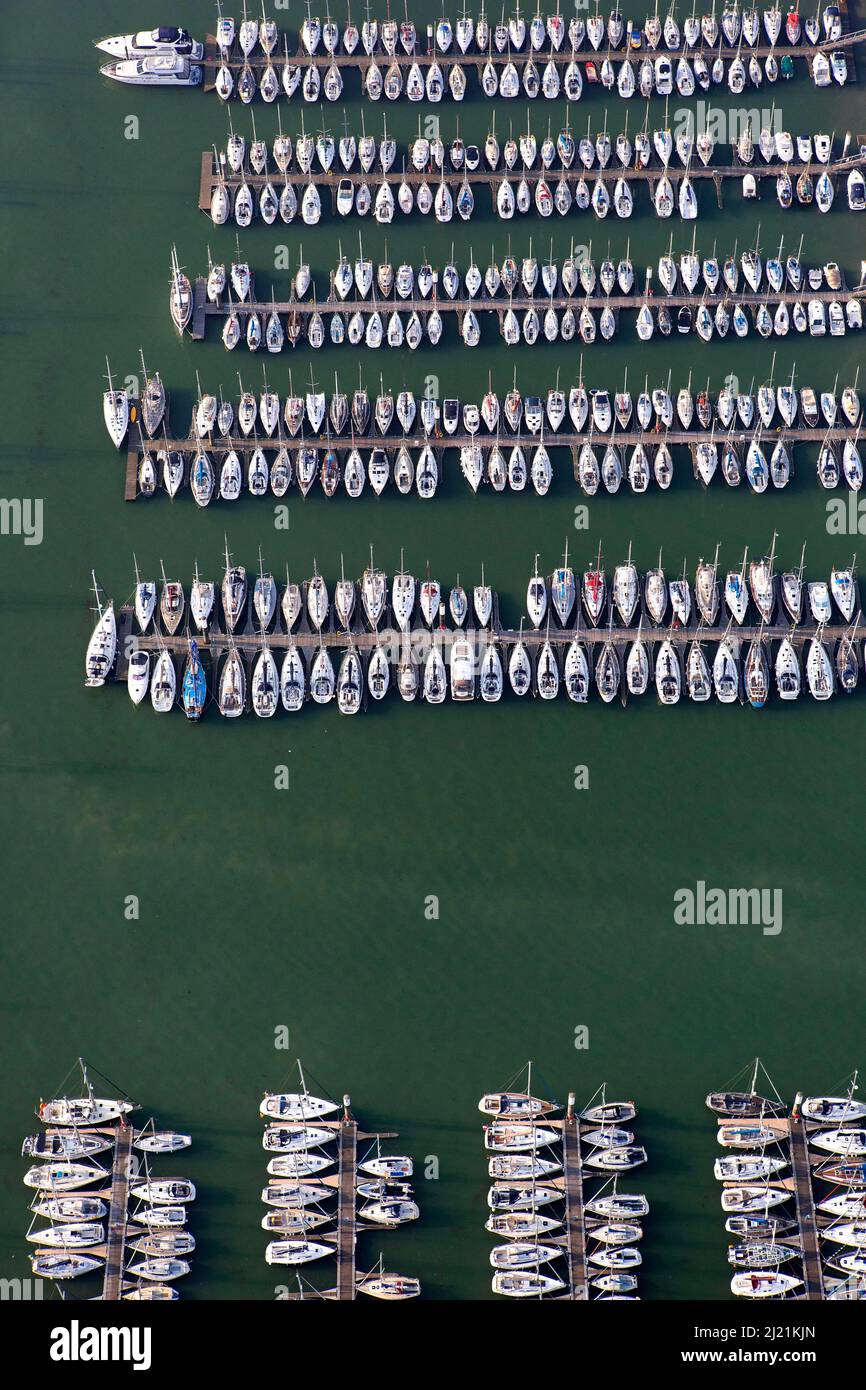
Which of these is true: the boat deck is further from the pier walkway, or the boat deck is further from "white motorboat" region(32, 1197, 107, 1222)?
"white motorboat" region(32, 1197, 107, 1222)

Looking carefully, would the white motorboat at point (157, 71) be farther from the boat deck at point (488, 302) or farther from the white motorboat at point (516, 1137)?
the white motorboat at point (516, 1137)

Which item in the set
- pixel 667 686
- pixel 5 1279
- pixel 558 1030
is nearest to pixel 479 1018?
pixel 558 1030

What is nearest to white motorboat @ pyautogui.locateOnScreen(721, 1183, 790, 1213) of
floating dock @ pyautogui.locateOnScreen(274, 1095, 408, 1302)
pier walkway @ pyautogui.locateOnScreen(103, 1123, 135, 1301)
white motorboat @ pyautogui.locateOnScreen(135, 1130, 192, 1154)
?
floating dock @ pyautogui.locateOnScreen(274, 1095, 408, 1302)

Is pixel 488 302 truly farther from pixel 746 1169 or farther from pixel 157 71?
pixel 746 1169

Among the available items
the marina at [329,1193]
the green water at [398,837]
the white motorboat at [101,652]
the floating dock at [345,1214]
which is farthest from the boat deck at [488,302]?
the floating dock at [345,1214]

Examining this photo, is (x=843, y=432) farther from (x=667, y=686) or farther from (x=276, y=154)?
(x=276, y=154)
